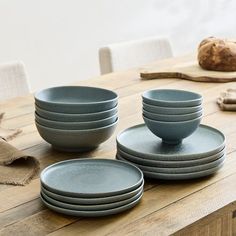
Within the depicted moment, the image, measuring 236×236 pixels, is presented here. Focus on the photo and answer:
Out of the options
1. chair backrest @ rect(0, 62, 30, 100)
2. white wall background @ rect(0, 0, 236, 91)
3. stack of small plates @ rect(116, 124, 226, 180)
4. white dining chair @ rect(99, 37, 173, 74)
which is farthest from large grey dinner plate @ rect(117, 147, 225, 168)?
white wall background @ rect(0, 0, 236, 91)

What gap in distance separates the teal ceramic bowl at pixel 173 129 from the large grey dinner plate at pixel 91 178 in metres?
0.13

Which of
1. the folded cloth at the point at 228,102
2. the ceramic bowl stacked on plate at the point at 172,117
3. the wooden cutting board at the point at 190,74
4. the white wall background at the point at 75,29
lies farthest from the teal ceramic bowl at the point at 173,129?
the white wall background at the point at 75,29

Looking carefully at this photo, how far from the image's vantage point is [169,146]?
131cm

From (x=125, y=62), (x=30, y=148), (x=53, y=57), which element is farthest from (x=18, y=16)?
(x=30, y=148)

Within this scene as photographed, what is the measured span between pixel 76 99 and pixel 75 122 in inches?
8.0

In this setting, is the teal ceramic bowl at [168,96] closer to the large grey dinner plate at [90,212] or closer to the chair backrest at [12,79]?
the large grey dinner plate at [90,212]

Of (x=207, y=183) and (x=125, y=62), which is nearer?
(x=207, y=183)

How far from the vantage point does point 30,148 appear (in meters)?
1.44

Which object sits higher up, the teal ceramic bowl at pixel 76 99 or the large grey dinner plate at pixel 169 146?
the teal ceramic bowl at pixel 76 99

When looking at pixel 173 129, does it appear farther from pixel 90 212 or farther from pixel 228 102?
pixel 228 102

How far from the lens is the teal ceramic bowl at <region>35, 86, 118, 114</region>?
1318mm

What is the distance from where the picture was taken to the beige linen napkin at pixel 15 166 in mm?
1243

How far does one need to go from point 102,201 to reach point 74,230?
7cm

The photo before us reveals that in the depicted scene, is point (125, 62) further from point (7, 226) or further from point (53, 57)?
point (7, 226)
